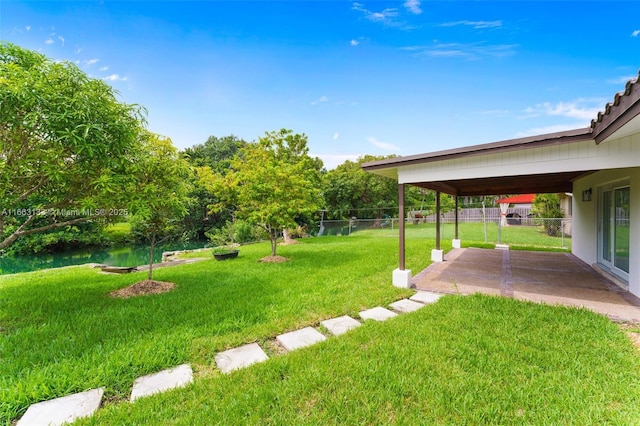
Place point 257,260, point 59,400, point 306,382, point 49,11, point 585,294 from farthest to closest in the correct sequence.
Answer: point 257,260, point 49,11, point 585,294, point 306,382, point 59,400

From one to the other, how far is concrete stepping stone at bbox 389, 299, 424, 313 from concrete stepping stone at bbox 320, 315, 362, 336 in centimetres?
86

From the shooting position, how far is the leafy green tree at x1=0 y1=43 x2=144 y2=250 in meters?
2.87

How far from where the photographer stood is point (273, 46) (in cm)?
989

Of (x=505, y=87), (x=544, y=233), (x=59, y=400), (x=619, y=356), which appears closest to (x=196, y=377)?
(x=59, y=400)

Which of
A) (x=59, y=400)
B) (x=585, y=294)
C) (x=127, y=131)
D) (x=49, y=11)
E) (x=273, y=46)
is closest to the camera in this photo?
(x=59, y=400)

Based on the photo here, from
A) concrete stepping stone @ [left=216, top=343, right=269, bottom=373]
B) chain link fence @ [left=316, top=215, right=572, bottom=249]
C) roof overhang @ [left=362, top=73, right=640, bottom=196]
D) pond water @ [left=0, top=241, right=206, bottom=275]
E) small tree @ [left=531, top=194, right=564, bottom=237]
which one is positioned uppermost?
roof overhang @ [left=362, top=73, right=640, bottom=196]

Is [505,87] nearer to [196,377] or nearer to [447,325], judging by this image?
[447,325]

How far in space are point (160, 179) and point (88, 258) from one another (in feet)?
42.1

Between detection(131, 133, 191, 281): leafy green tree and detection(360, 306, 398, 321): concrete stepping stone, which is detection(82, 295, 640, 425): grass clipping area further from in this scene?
detection(131, 133, 191, 281): leafy green tree

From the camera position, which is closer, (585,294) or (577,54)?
(585,294)

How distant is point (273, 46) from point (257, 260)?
24.7ft

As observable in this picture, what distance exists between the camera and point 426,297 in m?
4.75

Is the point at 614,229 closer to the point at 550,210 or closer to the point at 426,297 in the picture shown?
the point at 426,297

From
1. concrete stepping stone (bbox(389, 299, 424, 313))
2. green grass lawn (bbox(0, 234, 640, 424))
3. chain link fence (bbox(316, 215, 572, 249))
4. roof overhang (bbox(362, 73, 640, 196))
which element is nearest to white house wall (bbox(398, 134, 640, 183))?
roof overhang (bbox(362, 73, 640, 196))
